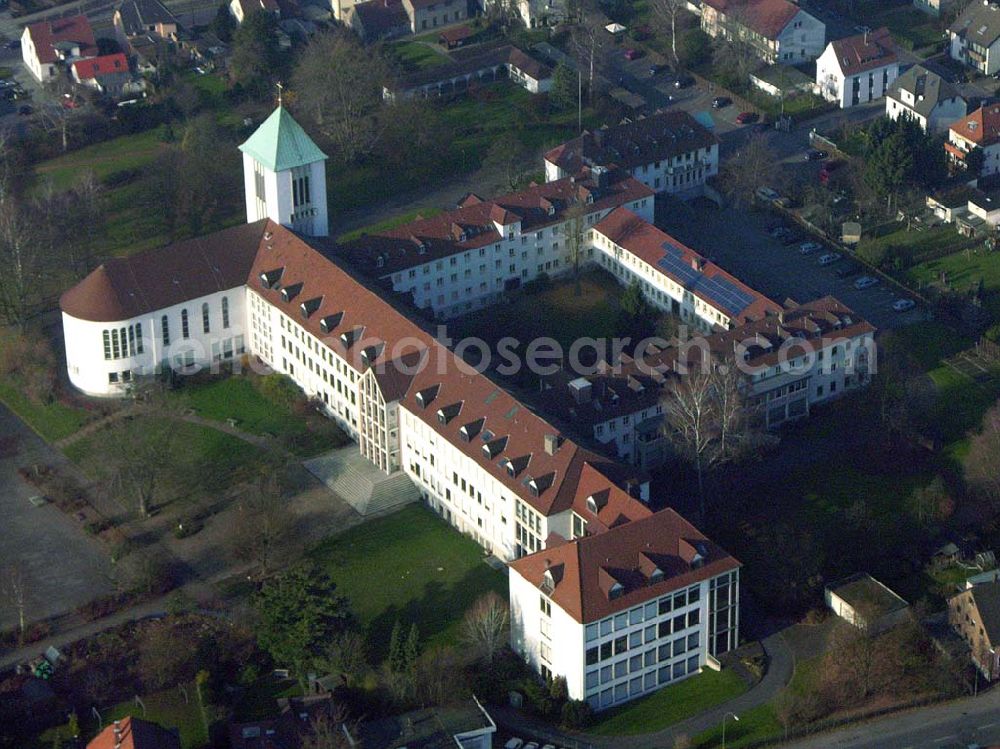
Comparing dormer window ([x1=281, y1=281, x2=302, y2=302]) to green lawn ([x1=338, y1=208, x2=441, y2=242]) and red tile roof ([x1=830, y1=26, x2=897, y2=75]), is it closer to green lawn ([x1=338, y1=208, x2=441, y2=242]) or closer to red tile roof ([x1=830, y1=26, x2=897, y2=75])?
green lawn ([x1=338, y1=208, x2=441, y2=242])

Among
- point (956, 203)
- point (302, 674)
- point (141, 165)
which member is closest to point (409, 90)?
point (141, 165)

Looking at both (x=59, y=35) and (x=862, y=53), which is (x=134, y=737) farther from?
(x=862, y=53)

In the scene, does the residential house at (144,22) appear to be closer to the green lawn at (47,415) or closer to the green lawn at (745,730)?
the green lawn at (47,415)

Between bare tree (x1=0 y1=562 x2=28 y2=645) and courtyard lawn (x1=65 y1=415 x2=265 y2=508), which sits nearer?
bare tree (x1=0 y1=562 x2=28 y2=645)

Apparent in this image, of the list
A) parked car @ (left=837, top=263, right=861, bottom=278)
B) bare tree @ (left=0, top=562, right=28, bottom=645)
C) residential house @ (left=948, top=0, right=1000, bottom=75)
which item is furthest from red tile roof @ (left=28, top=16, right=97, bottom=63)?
residential house @ (left=948, top=0, right=1000, bottom=75)

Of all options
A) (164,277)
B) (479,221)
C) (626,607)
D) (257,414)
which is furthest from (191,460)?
(626,607)
